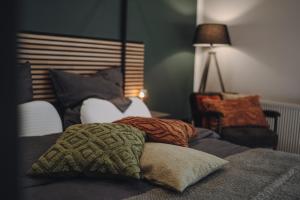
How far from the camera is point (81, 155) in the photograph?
1.27 meters

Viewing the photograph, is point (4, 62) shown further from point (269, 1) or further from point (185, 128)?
point (269, 1)

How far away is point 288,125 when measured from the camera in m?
3.38

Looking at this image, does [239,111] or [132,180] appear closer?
[132,180]

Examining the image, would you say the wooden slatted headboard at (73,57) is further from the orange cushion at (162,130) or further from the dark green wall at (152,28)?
the orange cushion at (162,130)

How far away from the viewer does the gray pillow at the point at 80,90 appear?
232 cm

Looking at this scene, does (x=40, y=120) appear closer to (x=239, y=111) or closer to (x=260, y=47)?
(x=239, y=111)

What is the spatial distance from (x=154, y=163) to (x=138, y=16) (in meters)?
2.27

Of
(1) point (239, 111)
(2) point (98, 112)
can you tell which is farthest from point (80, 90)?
(1) point (239, 111)

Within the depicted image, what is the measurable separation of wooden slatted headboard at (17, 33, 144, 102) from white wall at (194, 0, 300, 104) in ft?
4.16

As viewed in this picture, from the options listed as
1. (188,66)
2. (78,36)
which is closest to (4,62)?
(78,36)

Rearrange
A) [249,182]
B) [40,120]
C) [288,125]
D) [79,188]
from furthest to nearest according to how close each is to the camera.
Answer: [288,125]
[40,120]
[249,182]
[79,188]

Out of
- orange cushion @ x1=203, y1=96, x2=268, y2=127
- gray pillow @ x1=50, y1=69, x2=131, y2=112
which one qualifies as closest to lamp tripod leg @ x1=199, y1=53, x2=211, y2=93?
orange cushion @ x1=203, y1=96, x2=268, y2=127

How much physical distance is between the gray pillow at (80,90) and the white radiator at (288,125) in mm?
1936

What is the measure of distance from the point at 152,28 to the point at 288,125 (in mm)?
1946
